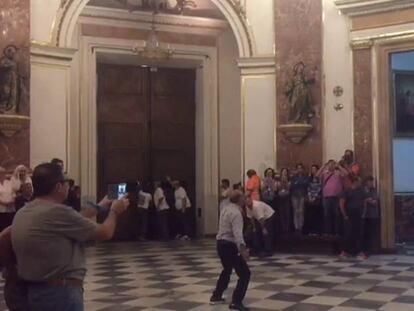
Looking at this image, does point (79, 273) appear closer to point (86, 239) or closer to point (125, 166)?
point (86, 239)

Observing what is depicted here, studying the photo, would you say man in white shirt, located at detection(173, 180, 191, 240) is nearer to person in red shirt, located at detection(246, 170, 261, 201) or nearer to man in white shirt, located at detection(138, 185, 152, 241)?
man in white shirt, located at detection(138, 185, 152, 241)

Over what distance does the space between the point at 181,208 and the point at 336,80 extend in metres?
4.86

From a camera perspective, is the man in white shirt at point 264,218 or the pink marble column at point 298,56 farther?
the pink marble column at point 298,56

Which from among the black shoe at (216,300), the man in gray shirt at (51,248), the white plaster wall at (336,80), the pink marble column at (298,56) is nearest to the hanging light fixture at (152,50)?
the pink marble column at (298,56)

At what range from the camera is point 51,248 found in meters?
3.49

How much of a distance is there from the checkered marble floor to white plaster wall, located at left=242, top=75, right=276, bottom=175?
2.59 meters

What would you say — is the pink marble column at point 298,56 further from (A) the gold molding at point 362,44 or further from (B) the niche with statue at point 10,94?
(B) the niche with statue at point 10,94

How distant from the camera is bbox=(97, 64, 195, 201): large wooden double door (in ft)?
52.6

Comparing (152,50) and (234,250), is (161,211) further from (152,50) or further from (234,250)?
(234,250)

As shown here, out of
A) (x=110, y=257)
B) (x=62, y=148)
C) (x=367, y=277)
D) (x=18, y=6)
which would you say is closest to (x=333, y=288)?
(x=367, y=277)

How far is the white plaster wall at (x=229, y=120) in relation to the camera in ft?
54.1

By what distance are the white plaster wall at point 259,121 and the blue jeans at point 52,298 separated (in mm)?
10645

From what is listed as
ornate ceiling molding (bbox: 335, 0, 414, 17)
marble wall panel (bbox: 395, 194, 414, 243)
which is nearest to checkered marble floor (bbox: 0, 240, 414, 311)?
marble wall panel (bbox: 395, 194, 414, 243)

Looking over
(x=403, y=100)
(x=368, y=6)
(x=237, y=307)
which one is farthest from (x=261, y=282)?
(x=403, y=100)
